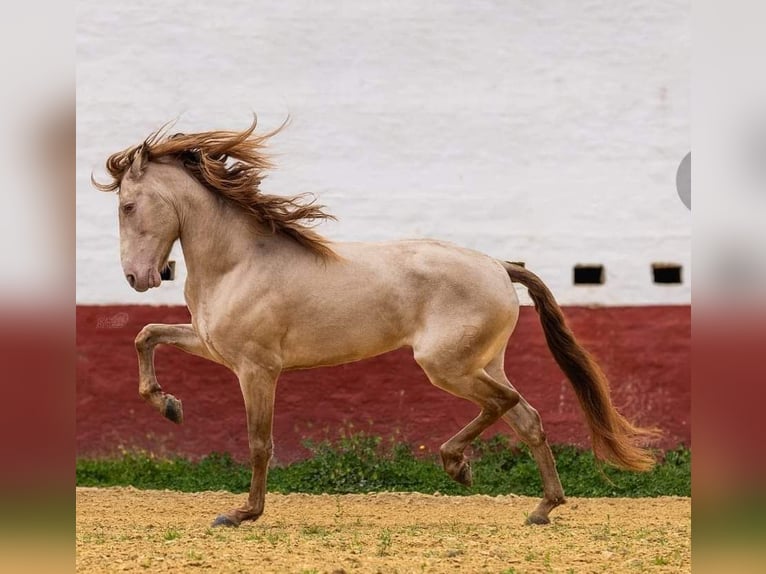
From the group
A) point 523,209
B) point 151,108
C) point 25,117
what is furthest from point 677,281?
point 25,117

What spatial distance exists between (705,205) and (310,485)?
18.8 ft

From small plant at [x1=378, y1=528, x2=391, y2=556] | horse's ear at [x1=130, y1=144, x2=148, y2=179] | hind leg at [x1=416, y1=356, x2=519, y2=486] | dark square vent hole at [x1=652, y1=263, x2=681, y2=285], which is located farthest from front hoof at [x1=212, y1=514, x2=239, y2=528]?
dark square vent hole at [x1=652, y1=263, x2=681, y2=285]

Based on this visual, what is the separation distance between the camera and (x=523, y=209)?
775 cm

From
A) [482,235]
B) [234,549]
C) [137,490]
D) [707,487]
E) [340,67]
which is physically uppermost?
[340,67]

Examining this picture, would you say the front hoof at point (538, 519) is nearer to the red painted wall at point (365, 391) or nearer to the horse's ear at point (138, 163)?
the red painted wall at point (365, 391)

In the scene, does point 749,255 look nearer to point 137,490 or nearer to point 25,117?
point 25,117

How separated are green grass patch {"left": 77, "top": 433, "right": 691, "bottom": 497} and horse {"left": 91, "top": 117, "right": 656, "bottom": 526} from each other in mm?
1662

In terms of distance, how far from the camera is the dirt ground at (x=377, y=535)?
14.2ft

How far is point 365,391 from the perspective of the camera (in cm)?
770

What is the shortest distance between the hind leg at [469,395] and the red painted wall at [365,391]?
1.92m

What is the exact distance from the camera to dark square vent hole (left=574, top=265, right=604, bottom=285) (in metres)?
7.71

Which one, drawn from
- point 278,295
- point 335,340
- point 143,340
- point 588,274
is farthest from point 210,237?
point 588,274

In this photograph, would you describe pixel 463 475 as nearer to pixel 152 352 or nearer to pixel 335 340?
pixel 335 340

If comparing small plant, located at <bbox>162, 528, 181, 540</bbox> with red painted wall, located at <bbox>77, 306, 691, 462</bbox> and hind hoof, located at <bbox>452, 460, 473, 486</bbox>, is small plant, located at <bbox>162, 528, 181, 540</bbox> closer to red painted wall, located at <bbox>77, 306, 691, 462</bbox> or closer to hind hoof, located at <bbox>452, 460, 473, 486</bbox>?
hind hoof, located at <bbox>452, 460, 473, 486</bbox>
